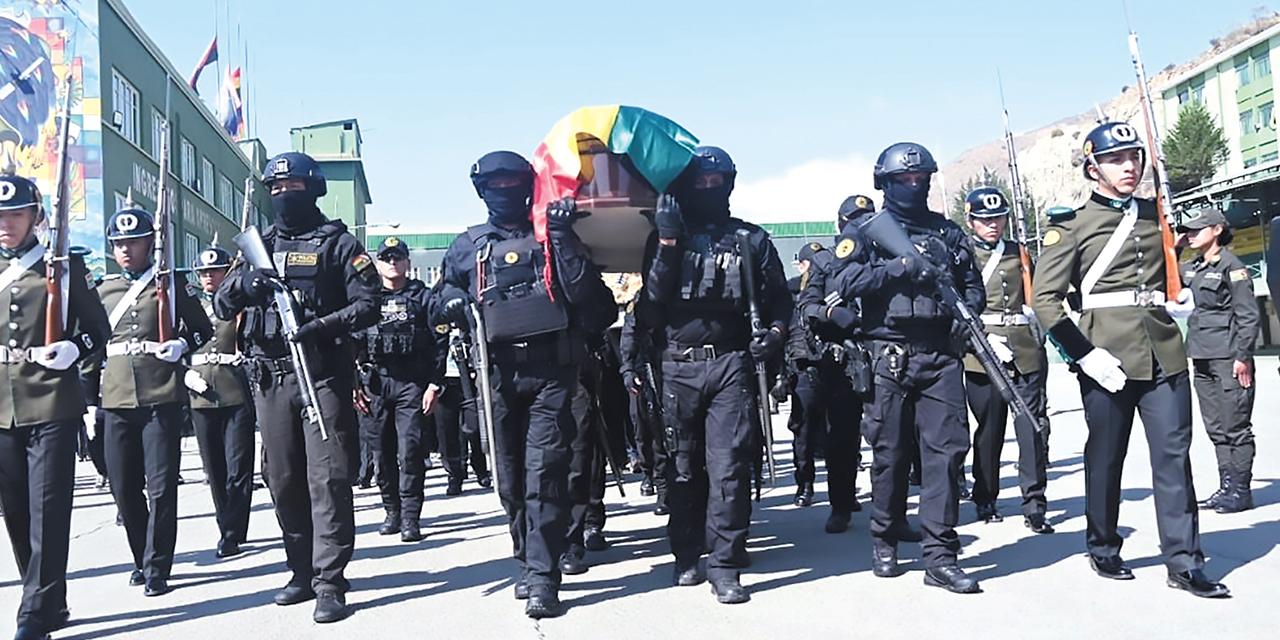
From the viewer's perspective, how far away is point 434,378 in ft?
27.4

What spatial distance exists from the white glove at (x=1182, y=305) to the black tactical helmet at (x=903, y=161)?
1.37 metres

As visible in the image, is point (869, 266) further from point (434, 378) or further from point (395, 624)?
point (434, 378)

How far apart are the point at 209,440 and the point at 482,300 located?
9.70 feet

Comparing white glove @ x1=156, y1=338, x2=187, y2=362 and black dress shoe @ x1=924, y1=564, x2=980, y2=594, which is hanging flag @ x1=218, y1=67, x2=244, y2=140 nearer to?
white glove @ x1=156, y1=338, x2=187, y2=362

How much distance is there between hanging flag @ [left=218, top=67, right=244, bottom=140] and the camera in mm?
38438

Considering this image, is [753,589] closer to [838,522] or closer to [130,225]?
[838,522]

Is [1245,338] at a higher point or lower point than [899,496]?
higher

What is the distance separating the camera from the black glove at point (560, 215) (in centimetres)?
528

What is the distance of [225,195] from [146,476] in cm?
3471

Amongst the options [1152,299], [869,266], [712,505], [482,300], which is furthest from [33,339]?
[1152,299]

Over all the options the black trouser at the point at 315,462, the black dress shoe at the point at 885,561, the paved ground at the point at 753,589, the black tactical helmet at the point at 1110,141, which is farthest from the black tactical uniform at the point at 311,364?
the black tactical helmet at the point at 1110,141

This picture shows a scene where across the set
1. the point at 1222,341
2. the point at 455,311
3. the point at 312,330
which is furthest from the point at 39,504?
the point at 1222,341

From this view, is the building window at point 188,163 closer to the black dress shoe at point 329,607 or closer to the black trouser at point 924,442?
the black dress shoe at point 329,607

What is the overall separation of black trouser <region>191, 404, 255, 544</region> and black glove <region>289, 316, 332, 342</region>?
2.55 meters
